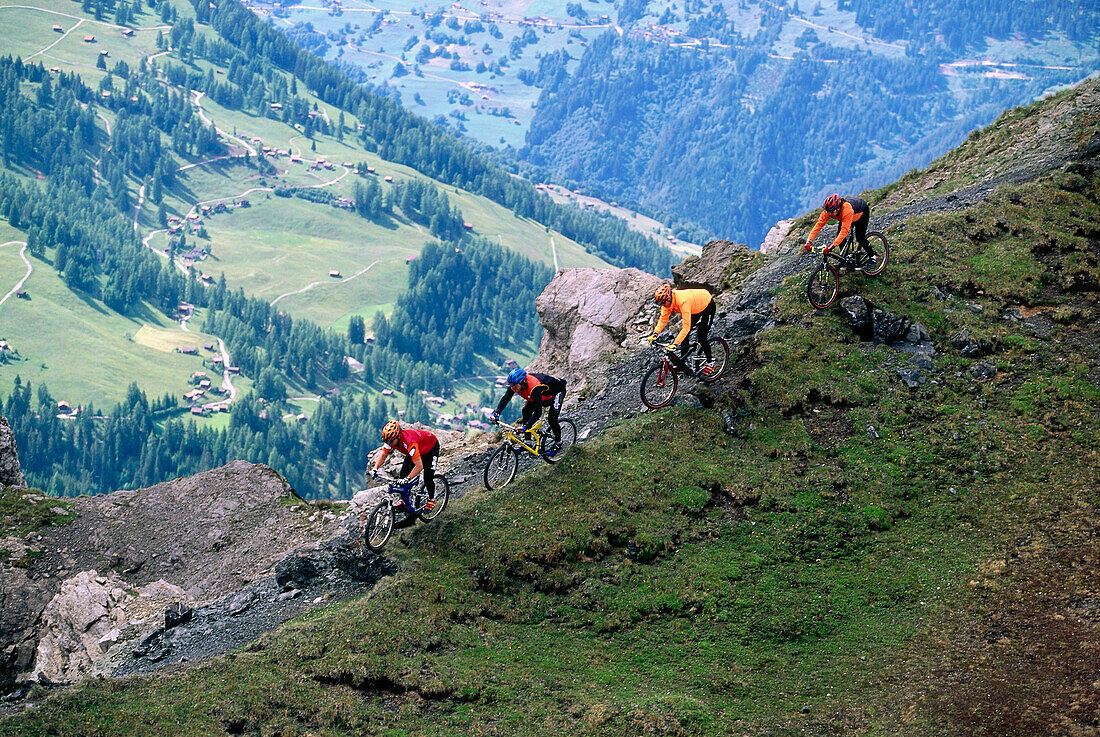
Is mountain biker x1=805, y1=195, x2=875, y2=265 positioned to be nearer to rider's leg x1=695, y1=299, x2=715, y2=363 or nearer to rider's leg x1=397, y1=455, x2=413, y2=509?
rider's leg x1=695, y1=299, x2=715, y2=363

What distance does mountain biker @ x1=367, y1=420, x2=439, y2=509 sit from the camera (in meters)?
28.0

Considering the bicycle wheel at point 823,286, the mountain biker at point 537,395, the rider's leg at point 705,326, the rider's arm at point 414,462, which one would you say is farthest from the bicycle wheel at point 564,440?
the bicycle wheel at point 823,286

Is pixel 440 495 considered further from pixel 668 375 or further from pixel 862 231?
pixel 862 231

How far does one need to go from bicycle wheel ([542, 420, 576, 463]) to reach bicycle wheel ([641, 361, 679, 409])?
3.71 m

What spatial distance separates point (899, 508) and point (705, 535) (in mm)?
7465

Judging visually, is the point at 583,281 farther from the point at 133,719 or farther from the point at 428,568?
the point at 133,719

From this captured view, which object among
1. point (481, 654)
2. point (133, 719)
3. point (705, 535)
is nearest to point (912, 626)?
point (705, 535)

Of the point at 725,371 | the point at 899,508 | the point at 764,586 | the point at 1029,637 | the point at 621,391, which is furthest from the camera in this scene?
the point at 621,391

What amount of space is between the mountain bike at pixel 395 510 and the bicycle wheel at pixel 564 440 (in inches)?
227

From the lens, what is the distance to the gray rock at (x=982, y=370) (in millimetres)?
34375

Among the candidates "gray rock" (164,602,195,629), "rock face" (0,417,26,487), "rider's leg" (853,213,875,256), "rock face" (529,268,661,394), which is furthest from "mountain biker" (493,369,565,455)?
"rock face" (0,417,26,487)

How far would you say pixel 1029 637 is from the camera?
2219cm

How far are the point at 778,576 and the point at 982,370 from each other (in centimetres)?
1557

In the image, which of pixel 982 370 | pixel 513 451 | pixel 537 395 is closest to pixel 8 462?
pixel 513 451
